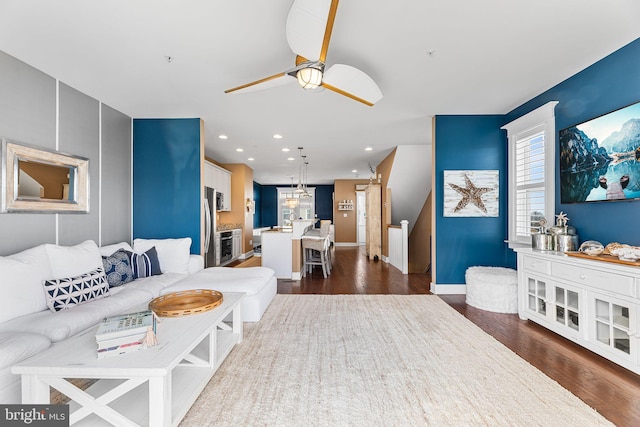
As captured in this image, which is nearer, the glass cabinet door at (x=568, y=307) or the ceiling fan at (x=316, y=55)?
the ceiling fan at (x=316, y=55)

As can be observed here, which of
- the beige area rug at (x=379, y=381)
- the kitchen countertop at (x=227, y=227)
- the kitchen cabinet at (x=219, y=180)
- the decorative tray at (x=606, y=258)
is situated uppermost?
the kitchen cabinet at (x=219, y=180)

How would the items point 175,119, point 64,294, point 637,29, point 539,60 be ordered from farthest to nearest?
point 175,119, point 539,60, point 64,294, point 637,29

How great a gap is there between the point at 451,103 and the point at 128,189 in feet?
16.0

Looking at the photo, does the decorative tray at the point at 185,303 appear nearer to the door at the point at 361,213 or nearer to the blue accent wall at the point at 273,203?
the door at the point at 361,213

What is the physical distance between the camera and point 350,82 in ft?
7.86

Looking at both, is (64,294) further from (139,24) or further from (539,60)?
(539,60)

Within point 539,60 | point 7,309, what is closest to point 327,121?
point 539,60

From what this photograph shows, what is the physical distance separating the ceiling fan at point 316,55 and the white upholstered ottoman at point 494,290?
2657mm

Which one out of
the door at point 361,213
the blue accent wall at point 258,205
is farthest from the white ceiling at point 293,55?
the blue accent wall at point 258,205

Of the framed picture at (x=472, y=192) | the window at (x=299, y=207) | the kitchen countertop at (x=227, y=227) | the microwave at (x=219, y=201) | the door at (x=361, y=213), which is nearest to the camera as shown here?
the framed picture at (x=472, y=192)

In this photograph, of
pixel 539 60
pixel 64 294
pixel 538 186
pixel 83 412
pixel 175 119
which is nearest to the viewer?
pixel 83 412

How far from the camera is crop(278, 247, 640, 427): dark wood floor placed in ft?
5.95

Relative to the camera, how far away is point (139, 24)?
7.10 ft

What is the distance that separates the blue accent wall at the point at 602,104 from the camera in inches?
96.3
